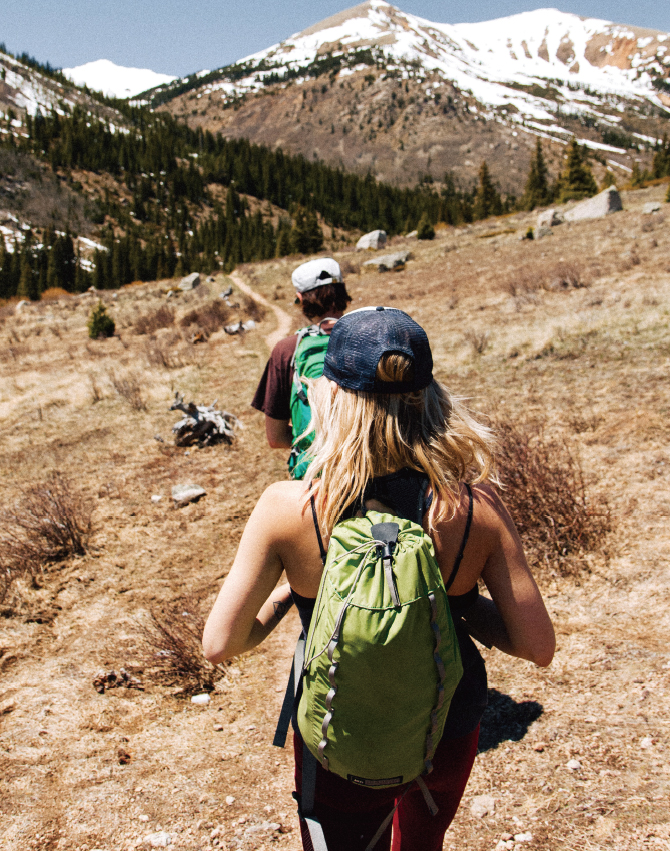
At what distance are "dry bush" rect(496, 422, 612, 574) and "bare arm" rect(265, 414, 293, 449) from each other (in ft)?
5.60

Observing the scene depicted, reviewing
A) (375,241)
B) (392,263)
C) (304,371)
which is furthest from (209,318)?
(375,241)

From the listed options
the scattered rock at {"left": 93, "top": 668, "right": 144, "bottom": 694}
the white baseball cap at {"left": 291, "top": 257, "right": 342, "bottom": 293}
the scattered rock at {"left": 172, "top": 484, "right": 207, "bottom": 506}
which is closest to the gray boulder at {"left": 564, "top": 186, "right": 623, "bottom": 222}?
the scattered rock at {"left": 172, "top": 484, "right": 207, "bottom": 506}

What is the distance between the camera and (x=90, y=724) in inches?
137

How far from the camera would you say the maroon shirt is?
10.2ft

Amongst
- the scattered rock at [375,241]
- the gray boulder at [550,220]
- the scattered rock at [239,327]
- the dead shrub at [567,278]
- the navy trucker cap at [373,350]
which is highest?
the scattered rock at [375,241]

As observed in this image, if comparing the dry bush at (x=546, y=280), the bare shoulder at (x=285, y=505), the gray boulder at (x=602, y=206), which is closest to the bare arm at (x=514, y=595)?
the bare shoulder at (x=285, y=505)

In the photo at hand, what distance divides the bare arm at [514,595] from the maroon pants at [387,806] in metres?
0.33

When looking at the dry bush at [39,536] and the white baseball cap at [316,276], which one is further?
the dry bush at [39,536]

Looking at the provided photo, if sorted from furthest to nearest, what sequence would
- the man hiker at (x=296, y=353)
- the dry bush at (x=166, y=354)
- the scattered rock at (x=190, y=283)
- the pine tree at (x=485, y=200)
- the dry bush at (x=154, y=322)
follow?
the pine tree at (x=485, y=200), the scattered rock at (x=190, y=283), the dry bush at (x=154, y=322), the dry bush at (x=166, y=354), the man hiker at (x=296, y=353)

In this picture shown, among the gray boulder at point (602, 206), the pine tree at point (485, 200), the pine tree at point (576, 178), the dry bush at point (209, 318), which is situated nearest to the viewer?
the dry bush at point (209, 318)

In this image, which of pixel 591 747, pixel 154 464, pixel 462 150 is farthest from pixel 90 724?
pixel 462 150

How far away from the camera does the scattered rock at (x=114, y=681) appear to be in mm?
3824

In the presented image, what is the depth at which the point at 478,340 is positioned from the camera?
995cm

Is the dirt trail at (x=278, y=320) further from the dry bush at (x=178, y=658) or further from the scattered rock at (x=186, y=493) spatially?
the dry bush at (x=178, y=658)
